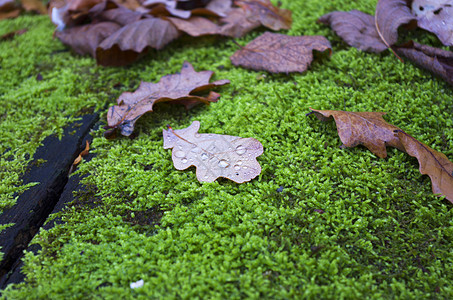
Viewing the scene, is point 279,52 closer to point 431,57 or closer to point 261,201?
point 431,57

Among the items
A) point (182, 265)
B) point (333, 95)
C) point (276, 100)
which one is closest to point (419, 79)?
point (333, 95)

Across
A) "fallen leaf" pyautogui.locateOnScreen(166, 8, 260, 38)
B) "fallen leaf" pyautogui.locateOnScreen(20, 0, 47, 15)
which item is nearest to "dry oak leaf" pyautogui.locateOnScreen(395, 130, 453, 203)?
"fallen leaf" pyautogui.locateOnScreen(166, 8, 260, 38)

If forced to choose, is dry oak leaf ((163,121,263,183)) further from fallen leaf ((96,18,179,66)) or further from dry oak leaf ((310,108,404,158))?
fallen leaf ((96,18,179,66))

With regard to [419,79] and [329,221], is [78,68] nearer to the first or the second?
[329,221]

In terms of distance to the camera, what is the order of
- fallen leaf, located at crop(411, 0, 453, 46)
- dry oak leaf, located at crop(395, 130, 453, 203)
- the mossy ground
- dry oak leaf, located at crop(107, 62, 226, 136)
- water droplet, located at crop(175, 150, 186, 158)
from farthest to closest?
fallen leaf, located at crop(411, 0, 453, 46)
dry oak leaf, located at crop(107, 62, 226, 136)
water droplet, located at crop(175, 150, 186, 158)
dry oak leaf, located at crop(395, 130, 453, 203)
the mossy ground

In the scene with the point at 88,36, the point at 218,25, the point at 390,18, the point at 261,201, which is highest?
the point at 390,18

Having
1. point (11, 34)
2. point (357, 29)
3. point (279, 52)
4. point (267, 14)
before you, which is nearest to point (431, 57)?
point (357, 29)

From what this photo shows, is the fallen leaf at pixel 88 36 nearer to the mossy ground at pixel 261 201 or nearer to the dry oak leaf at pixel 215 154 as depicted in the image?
the mossy ground at pixel 261 201
